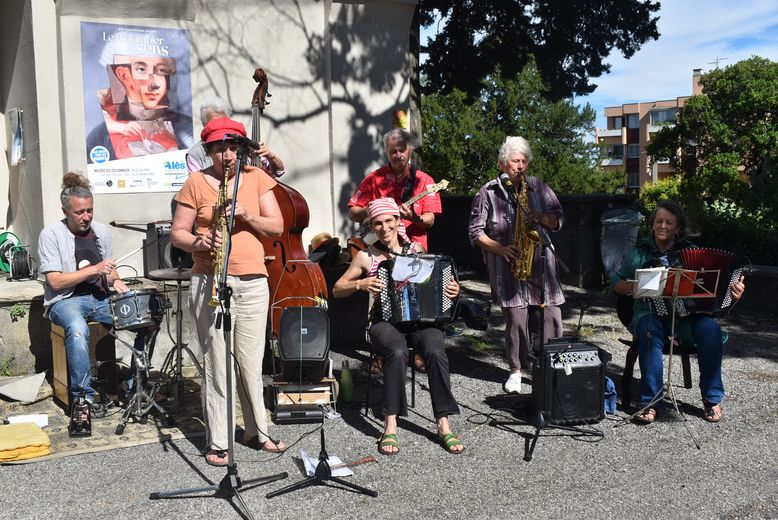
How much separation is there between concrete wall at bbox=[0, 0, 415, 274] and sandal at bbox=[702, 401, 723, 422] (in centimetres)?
460

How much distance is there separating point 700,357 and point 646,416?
0.57 meters

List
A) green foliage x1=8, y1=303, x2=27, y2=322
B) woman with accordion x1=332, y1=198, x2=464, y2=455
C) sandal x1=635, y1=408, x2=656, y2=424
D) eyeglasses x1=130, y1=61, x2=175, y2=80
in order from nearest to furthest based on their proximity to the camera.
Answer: woman with accordion x1=332, y1=198, x2=464, y2=455 < sandal x1=635, y1=408, x2=656, y2=424 < green foliage x1=8, y1=303, x2=27, y2=322 < eyeglasses x1=130, y1=61, x2=175, y2=80

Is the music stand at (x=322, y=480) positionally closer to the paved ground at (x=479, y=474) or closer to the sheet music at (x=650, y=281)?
the paved ground at (x=479, y=474)

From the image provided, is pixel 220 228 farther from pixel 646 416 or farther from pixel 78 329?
pixel 646 416

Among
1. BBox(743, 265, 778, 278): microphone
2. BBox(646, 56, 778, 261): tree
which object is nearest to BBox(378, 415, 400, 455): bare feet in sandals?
BBox(743, 265, 778, 278): microphone

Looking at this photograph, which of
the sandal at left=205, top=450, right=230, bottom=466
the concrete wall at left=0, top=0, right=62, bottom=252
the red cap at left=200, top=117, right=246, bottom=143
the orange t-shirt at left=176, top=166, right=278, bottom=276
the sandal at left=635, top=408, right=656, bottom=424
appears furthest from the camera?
the concrete wall at left=0, top=0, right=62, bottom=252

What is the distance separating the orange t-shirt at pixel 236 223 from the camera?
15.6 ft

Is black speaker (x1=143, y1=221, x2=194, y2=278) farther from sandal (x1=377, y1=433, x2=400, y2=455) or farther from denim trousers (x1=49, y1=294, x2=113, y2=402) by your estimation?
sandal (x1=377, y1=433, x2=400, y2=455)

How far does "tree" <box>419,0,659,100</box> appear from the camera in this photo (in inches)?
448

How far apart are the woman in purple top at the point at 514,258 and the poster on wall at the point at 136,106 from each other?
11.1 feet

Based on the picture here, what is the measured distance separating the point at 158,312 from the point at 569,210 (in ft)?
22.3

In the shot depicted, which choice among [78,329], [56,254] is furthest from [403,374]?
[56,254]

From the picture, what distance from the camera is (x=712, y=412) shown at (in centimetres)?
561

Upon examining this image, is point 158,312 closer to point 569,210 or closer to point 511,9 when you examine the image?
point 569,210
